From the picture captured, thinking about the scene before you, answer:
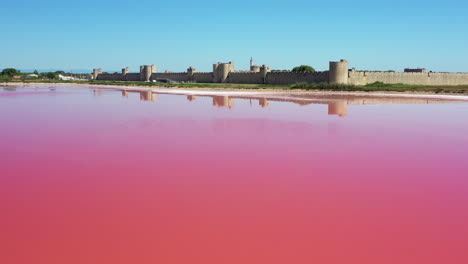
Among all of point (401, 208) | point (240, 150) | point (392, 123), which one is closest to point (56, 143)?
point (240, 150)

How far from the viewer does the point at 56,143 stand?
29.3 feet

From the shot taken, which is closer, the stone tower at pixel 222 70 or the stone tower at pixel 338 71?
the stone tower at pixel 338 71

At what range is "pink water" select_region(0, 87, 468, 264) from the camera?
3.91m

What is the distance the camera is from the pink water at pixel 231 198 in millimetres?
3912

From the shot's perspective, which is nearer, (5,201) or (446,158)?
(5,201)

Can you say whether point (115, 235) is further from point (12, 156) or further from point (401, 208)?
point (12, 156)

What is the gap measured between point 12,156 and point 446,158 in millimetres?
7118

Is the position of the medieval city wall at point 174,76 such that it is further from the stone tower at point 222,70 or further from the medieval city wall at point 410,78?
the medieval city wall at point 410,78

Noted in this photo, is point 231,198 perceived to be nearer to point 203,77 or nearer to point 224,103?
point 224,103

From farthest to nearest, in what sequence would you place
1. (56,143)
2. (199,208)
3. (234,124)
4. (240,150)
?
(234,124) → (56,143) → (240,150) → (199,208)

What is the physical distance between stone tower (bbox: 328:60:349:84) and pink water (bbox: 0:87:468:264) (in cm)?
2651

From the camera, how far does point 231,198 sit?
5.32 metres

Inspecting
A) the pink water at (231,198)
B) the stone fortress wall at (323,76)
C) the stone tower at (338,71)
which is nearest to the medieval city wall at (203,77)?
the stone fortress wall at (323,76)

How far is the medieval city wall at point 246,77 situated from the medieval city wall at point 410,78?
9.54 meters
